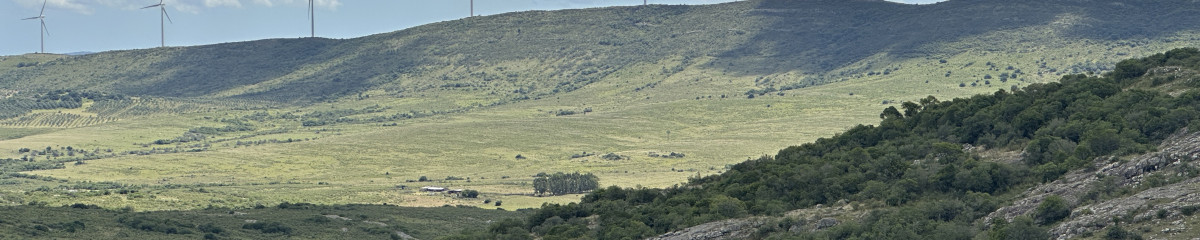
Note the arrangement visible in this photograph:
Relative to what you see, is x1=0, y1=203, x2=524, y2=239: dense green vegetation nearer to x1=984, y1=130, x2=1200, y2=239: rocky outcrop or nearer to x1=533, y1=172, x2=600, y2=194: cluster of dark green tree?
x1=533, y1=172, x2=600, y2=194: cluster of dark green tree

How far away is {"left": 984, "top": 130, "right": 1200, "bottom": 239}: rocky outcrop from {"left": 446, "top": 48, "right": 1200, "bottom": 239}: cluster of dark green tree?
1072mm

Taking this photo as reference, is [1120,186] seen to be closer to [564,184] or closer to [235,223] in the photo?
[235,223]

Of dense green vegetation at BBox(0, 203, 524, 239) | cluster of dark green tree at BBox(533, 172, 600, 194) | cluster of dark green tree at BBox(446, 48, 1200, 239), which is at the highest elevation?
cluster of dark green tree at BBox(446, 48, 1200, 239)

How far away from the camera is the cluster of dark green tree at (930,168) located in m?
57.5

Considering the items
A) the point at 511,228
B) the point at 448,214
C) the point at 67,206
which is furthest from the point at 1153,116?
the point at 67,206

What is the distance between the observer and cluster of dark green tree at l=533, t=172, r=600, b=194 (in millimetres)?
153250

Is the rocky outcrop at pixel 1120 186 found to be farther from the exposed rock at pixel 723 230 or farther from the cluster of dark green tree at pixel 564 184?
the cluster of dark green tree at pixel 564 184

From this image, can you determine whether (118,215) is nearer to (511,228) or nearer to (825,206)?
(511,228)

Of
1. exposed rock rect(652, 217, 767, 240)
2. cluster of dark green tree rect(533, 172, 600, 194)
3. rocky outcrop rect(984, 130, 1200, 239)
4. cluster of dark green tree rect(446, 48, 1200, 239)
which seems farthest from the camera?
cluster of dark green tree rect(533, 172, 600, 194)

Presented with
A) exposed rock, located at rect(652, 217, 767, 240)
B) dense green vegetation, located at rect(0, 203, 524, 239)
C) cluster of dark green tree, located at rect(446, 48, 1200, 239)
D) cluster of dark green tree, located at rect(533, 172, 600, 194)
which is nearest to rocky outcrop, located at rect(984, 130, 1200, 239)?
cluster of dark green tree, located at rect(446, 48, 1200, 239)

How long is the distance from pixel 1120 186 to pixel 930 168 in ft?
42.6

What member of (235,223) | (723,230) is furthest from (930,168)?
(235,223)

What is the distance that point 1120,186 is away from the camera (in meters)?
52.7

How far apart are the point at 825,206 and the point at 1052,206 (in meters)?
15.3
